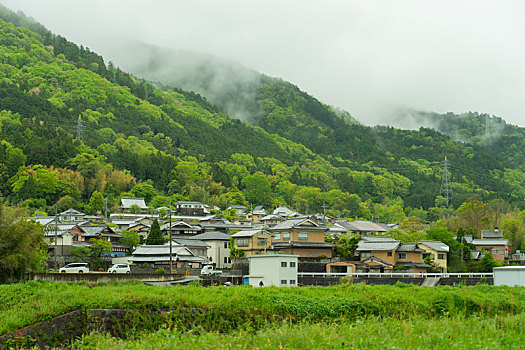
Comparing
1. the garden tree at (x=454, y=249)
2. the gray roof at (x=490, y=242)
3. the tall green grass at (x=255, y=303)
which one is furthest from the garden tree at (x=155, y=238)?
the gray roof at (x=490, y=242)

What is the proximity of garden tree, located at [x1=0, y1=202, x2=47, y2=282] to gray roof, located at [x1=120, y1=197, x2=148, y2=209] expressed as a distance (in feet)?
187

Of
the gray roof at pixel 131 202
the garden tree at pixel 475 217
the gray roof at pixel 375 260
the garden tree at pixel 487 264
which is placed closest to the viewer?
the gray roof at pixel 375 260

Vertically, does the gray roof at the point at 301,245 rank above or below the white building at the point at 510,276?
above

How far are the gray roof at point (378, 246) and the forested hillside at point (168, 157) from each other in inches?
1512

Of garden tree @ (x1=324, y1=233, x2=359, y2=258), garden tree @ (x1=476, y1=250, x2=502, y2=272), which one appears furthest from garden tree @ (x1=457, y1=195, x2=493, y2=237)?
garden tree @ (x1=324, y1=233, x2=359, y2=258)

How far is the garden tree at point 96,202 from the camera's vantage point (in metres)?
82.8

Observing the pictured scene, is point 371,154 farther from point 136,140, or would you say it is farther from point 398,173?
point 136,140

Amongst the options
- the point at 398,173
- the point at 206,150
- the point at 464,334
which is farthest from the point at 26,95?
the point at 464,334

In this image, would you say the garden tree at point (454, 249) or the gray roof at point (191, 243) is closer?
the garden tree at point (454, 249)

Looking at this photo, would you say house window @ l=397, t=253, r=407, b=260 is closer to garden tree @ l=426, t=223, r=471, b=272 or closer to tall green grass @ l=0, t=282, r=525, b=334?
garden tree @ l=426, t=223, r=471, b=272

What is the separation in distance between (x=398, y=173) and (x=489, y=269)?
4649 inches

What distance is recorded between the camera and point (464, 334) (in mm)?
12578

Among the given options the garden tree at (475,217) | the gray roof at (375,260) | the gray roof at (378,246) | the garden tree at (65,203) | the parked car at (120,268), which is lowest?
the parked car at (120,268)

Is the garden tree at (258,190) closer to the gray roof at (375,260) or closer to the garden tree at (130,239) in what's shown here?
the garden tree at (130,239)
